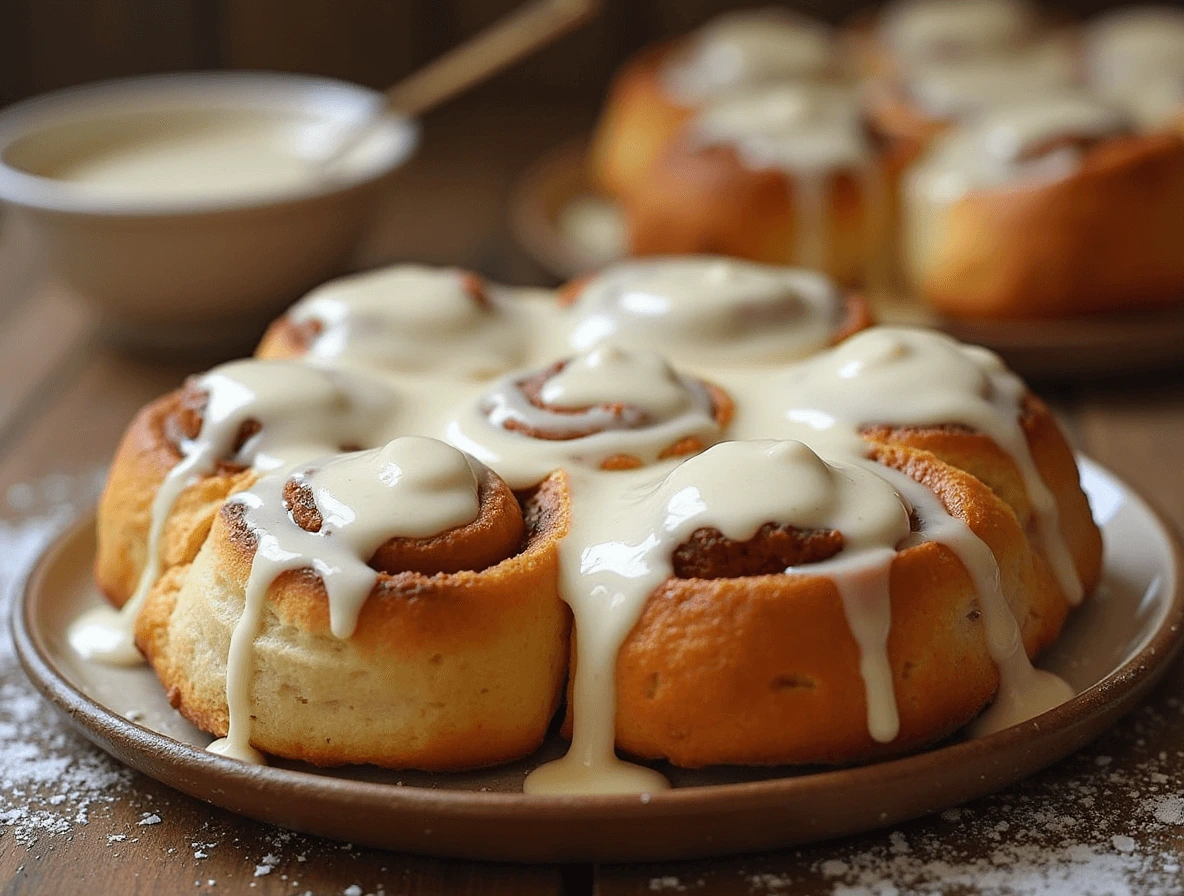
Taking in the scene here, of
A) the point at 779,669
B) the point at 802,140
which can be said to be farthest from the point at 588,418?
the point at 802,140

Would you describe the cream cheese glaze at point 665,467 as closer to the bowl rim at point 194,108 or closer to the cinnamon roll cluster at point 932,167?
the cinnamon roll cluster at point 932,167

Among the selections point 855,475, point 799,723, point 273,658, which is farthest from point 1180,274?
point 273,658

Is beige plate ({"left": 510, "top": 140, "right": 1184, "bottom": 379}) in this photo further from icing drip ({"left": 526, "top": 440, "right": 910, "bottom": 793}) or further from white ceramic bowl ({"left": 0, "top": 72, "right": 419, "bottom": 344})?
icing drip ({"left": 526, "top": 440, "right": 910, "bottom": 793})

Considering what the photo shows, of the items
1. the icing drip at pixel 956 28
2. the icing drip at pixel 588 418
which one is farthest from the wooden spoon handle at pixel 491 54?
the icing drip at pixel 588 418

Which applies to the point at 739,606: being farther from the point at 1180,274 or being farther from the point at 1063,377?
the point at 1180,274

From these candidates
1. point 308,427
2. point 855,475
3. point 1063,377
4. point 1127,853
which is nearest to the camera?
point 1127,853
